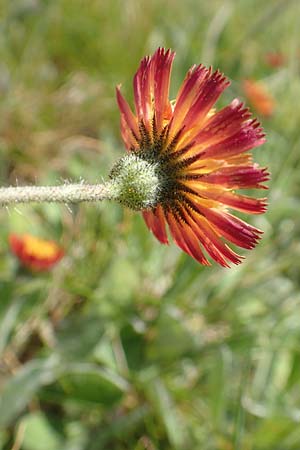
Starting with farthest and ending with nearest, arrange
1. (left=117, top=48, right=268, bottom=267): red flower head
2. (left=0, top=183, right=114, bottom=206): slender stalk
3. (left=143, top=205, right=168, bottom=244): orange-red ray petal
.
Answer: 1. (left=143, top=205, right=168, bottom=244): orange-red ray petal
2. (left=117, top=48, right=268, bottom=267): red flower head
3. (left=0, top=183, right=114, bottom=206): slender stalk

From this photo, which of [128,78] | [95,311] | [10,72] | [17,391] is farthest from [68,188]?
[128,78]

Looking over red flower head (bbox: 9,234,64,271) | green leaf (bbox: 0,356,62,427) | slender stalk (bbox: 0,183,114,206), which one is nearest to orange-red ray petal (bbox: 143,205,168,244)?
slender stalk (bbox: 0,183,114,206)

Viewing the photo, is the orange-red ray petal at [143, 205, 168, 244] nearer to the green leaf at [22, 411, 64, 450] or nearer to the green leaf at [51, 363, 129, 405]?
the green leaf at [51, 363, 129, 405]

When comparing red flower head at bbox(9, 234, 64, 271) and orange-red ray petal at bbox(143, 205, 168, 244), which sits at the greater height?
red flower head at bbox(9, 234, 64, 271)

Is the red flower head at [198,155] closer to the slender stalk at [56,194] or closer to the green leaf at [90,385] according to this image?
the slender stalk at [56,194]

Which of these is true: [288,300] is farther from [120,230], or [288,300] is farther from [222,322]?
[120,230]

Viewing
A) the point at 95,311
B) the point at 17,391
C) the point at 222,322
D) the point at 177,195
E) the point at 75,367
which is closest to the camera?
the point at 177,195

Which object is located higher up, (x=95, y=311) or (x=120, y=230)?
(x=120, y=230)
